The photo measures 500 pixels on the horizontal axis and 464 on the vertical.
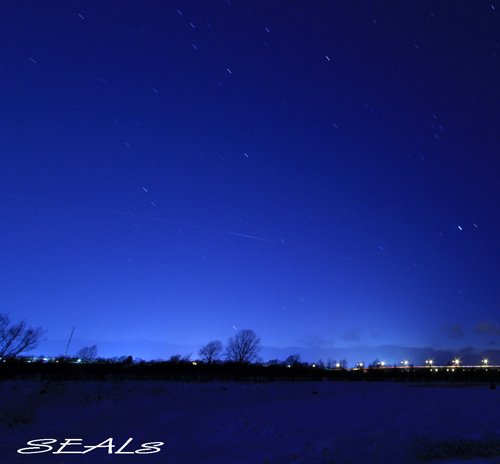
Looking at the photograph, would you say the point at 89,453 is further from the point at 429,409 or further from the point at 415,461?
the point at 429,409

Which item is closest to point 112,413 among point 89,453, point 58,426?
point 58,426

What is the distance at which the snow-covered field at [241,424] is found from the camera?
569 inches

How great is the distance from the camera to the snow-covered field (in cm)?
1445

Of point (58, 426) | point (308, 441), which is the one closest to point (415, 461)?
point (308, 441)

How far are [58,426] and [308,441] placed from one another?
44.3 feet

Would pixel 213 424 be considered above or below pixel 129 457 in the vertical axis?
above

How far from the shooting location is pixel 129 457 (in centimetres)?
1627

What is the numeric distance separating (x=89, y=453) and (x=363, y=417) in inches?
510

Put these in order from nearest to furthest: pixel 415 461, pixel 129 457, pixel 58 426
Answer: pixel 415 461
pixel 129 457
pixel 58 426

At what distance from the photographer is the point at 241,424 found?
21.6m

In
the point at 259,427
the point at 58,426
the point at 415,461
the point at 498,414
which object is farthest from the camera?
the point at 58,426

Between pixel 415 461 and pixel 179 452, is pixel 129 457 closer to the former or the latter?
pixel 179 452

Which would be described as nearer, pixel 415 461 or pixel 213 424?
pixel 415 461

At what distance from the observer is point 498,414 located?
1969cm
